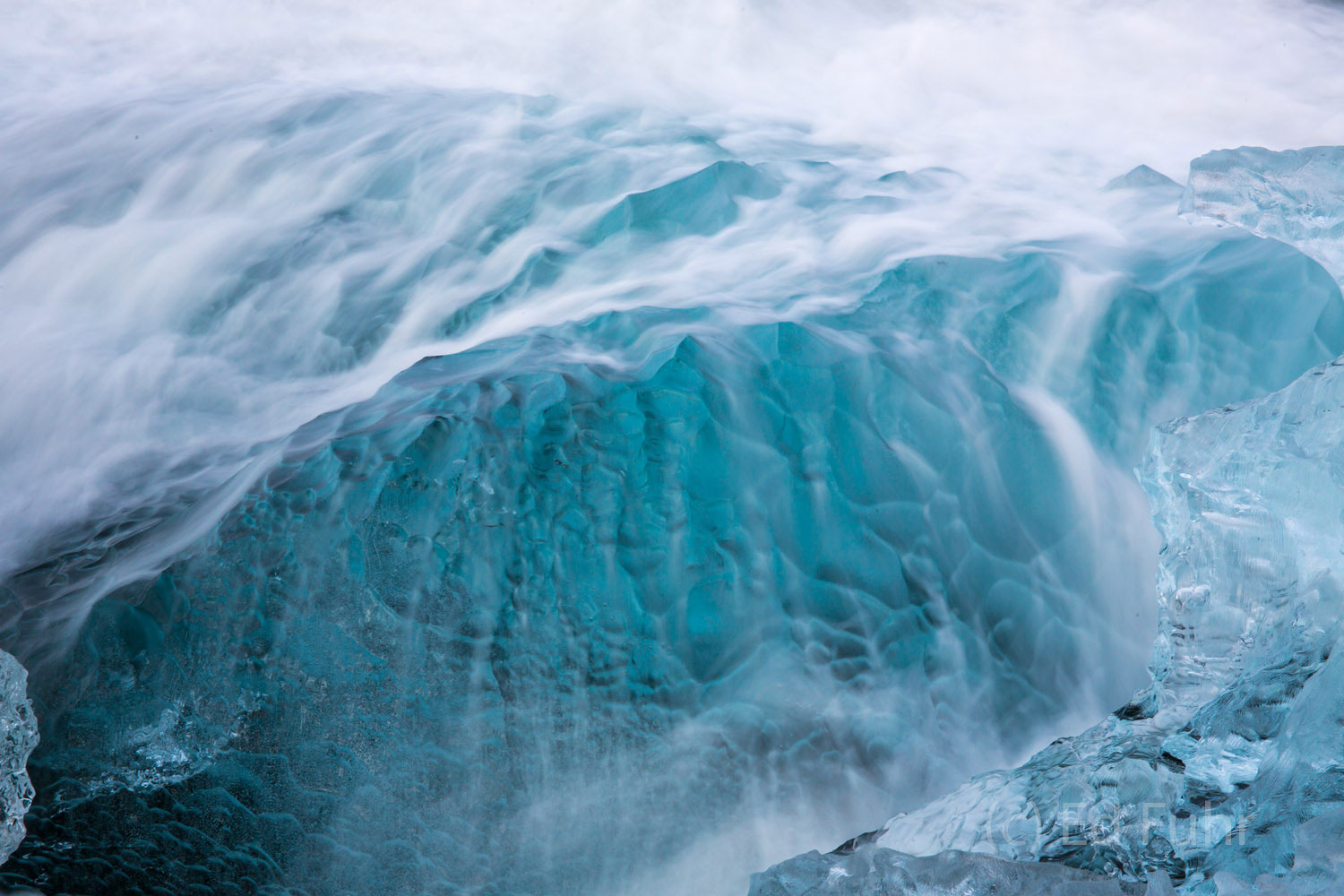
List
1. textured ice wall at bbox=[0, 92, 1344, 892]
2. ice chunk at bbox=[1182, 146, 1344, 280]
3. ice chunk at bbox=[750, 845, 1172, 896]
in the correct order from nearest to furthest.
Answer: ice chunk at bbox=[750, 845, 1172, 896], textured ice wall at bbox=[0, 92, 1344, 892], ice chunk at bbox=[1182, 146, 1344, 280]

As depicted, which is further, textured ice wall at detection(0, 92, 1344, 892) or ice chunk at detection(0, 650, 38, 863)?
textured ice wall at detection(0, 92, 1344, 892)

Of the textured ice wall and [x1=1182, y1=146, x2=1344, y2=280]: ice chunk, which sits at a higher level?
[x1=1182, y1=146, x2=1344, y2=280]: ice chunk

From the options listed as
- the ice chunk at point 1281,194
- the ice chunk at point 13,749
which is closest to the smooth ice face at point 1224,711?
the ice chunk at point 1281,194

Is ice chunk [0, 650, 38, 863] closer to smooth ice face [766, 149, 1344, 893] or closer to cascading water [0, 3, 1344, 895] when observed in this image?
cascading water [0, 3, 1344, 895]

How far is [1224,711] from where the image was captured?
2.21 m

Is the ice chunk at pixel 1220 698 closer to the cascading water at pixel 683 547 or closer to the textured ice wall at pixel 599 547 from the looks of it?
the cascading water at pixel 683 547

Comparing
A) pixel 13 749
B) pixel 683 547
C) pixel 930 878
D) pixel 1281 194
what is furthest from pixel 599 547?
pixel 1281 194

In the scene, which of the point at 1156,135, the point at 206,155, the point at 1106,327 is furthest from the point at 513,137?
the point at 1156,135

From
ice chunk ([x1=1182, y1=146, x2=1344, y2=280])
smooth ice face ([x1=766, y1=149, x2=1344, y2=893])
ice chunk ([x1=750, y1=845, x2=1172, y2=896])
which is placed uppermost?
ice chunk ([x1=1182, y1=146, x2=1344, y2=280])

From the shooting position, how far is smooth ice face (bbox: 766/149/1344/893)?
2.01m

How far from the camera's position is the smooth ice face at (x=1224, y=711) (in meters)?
2.01

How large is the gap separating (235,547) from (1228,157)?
3140 mm

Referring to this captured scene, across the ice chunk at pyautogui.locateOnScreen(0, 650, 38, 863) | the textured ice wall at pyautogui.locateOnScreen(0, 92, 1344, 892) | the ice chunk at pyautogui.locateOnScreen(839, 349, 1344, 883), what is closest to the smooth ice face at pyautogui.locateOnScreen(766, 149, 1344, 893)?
the ice chunk at pyautogui.locateOnScreen(839, 349, 1344, 883)

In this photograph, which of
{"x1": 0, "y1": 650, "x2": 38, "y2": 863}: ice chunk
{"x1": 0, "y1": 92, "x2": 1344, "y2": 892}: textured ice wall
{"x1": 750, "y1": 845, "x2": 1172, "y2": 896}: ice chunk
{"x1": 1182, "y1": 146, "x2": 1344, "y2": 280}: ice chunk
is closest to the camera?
{"x1": 750, "y1": 845, "x2": 1172, "y2": 896}: ice chunk
